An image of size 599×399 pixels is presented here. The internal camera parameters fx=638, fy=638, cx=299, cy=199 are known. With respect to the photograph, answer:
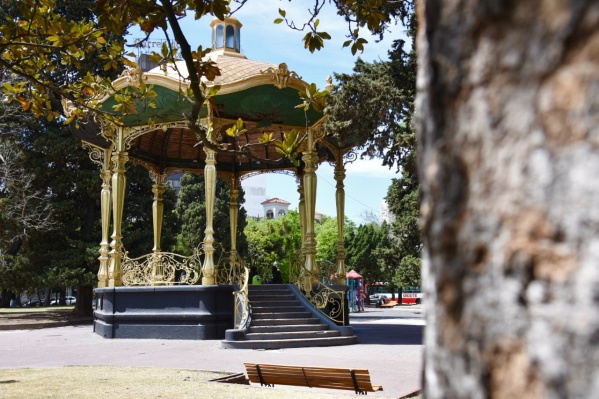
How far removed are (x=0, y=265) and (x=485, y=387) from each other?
28.5 meters

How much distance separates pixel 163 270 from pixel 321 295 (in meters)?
4.22

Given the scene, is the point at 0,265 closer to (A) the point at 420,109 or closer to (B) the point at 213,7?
(B) the point at 213,7

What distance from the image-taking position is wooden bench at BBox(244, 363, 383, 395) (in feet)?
25.1

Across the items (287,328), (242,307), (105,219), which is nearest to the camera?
(287,328)

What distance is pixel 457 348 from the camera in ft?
3.23

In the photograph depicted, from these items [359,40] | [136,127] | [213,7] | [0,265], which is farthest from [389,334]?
[0,265]

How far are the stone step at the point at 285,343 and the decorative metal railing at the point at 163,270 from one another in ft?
9.19

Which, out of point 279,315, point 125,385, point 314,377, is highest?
point 279,315

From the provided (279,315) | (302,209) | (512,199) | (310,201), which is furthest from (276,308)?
(512,199)

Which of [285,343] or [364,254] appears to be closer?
[285,343]

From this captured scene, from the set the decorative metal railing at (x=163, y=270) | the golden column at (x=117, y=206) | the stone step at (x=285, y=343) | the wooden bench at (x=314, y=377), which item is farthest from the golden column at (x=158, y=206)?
the wooden bench at (x=314, y=377)

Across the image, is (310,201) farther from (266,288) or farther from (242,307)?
(242,307)

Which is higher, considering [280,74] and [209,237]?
[280,74]

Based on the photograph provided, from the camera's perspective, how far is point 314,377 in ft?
26.5
